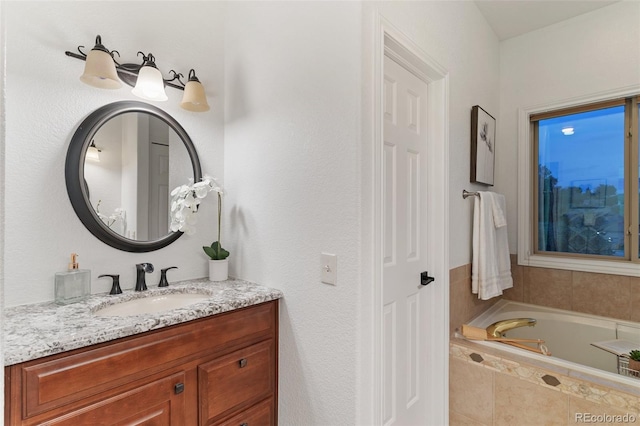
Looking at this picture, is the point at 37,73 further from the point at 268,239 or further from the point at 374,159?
the point at 374,159

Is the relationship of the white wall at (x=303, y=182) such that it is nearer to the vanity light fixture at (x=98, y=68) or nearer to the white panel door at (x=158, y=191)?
the white panel door at (x=158, y=191)

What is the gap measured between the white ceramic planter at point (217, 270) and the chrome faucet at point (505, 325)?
1594mm

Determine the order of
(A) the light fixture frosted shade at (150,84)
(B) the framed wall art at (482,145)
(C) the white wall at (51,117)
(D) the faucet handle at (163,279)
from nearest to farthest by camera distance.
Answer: (C) the white wall at (51,117)
(A) the light fixture frosted shade at (150,84)
(D) the faucet handle at (163,279)
(B) the framed wall art at (482,145)

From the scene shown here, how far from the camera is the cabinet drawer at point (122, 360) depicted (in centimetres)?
93

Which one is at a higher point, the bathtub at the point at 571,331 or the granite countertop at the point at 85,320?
the granite countertop at the point at 85,320

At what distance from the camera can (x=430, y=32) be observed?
1725 millimetres

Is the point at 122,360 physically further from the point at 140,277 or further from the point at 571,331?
the point at 571,331

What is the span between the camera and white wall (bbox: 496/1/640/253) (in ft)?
7.36

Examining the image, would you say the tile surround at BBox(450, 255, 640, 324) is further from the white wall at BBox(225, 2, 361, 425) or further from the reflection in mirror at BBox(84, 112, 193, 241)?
the reflection in mirror at BBox(84, 112, 193, 241)

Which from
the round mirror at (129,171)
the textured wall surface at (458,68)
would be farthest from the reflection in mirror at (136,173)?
the textured wall surface at (458,68)

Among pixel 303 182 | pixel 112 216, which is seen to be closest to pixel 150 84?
pixel 112 216

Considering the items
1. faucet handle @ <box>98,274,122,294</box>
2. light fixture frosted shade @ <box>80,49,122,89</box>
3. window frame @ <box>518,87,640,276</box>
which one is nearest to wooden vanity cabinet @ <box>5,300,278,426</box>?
faucet handle @ <box>98,274,122,294</box>

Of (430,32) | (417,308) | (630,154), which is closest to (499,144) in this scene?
(630,154)

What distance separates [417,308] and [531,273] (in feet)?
4.91
